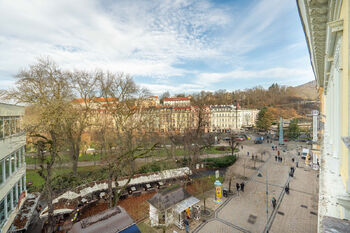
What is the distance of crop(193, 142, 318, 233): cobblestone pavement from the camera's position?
38.9 feet

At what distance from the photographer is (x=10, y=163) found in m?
10.1

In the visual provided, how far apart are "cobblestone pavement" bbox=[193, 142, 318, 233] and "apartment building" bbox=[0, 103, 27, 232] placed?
427 inches

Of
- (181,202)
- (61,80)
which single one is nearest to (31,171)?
(61,80)

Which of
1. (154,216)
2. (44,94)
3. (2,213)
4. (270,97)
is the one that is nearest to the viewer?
(2,213)

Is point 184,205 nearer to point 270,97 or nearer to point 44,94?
point 44,94

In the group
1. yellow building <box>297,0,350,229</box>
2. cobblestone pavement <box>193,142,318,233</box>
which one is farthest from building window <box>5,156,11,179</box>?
yellow building <box>297,0,350,229</box>

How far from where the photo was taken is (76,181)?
17016 millimetres

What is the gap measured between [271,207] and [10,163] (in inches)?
717

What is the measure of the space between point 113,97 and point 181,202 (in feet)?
50.2

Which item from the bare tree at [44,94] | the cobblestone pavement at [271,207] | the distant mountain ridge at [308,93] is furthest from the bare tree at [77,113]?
the distant mountain ridge at [308,93]

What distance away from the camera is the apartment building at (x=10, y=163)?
897 centimetres

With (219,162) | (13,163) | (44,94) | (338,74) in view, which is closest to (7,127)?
(13,163)

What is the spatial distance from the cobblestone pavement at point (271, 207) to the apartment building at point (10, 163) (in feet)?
35.6

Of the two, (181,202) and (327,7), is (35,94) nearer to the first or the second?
(181,202)
